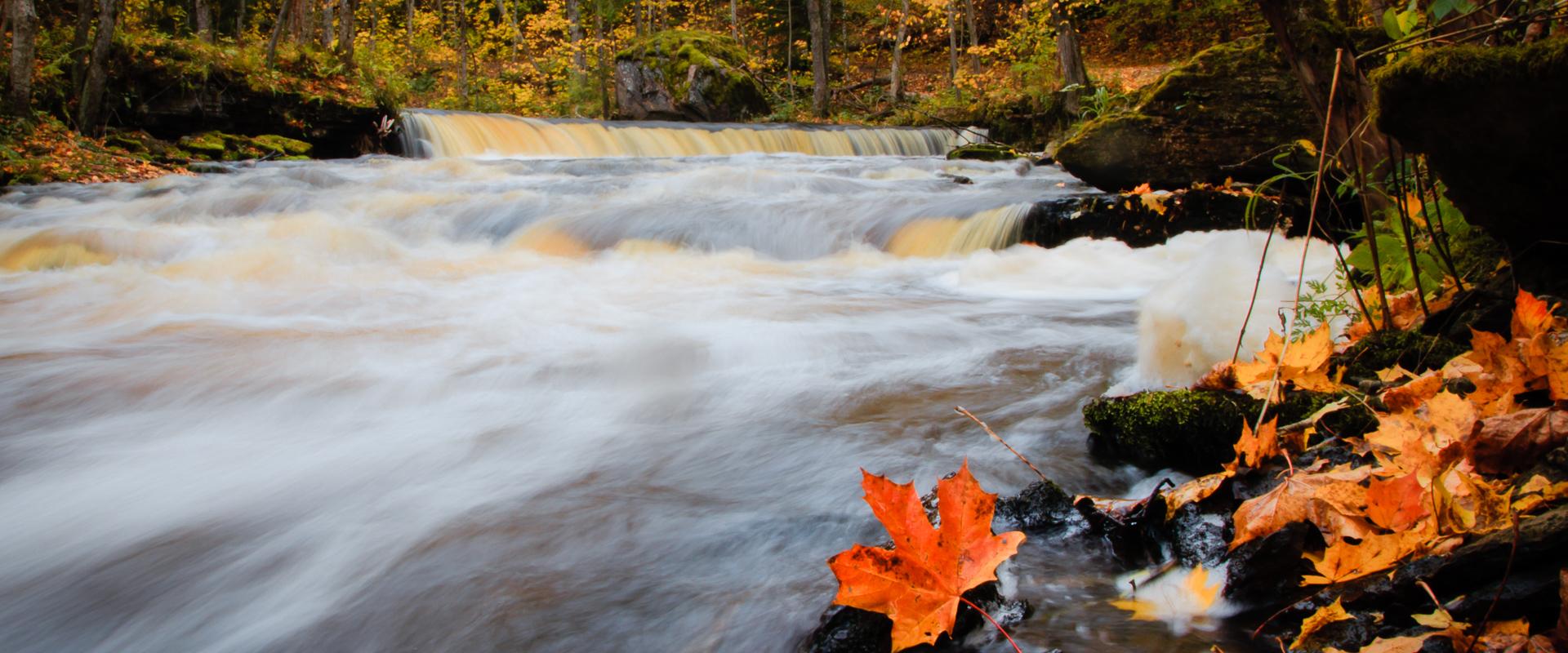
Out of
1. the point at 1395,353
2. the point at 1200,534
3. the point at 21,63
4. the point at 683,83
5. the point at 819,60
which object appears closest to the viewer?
the point at 1200,534

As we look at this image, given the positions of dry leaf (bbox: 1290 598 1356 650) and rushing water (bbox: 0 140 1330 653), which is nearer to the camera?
dry leaf (bbox: 1290 598 1356 650)

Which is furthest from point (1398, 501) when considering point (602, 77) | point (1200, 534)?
point (602, 77)

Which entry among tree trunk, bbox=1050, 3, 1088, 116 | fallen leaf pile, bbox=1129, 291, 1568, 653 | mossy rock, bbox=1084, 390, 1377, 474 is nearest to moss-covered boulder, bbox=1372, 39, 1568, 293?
fallen leaf pile, bbox=1129, 291, 1568, 653

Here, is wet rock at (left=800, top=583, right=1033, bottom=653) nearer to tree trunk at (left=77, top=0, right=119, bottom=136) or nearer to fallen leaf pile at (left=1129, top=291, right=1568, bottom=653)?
fallen leaf pile at (left=1129, top=291, right=1568, bottom=653)

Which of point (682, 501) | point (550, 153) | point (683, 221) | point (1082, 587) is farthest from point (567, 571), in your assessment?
point (550, 153)

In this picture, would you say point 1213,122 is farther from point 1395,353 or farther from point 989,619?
point 989,619

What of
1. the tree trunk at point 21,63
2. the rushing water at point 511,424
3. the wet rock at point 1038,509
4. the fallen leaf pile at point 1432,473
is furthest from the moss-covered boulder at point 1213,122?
the tree trunk at point 21,63

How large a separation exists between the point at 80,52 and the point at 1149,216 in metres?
13.6

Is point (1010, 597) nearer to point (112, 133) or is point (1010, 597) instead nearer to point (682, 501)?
point (682, 501)

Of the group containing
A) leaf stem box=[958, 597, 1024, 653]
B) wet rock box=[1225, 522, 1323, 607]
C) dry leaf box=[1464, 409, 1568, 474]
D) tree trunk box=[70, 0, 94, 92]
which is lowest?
leaf stem box=[958, 597, 1024, 653]

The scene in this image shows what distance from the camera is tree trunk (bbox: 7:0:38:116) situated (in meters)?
10.1

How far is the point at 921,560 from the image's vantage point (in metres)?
1.51

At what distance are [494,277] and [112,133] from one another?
8.87 meters

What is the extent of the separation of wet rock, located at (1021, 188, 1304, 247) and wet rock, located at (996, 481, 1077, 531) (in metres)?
5.02
